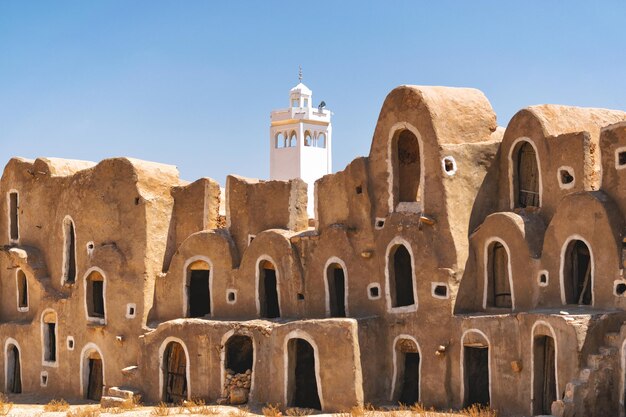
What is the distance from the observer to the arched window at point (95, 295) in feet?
96.2

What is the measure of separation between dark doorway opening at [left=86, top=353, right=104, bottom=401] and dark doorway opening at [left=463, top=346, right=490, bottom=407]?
13.2 metres

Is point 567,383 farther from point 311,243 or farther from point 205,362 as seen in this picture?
point 205,362

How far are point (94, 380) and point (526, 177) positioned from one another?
1595 centimetres

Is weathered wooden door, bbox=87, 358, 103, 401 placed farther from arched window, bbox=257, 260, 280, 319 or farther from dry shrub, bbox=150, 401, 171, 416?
arched window, bbox=257, 260, 280, 319

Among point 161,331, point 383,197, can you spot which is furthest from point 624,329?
point 161,331

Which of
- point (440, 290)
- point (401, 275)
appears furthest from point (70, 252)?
point (440, 290)

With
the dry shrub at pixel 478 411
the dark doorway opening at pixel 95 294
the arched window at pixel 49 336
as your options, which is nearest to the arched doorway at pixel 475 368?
the dry shrub at pixel 478 411

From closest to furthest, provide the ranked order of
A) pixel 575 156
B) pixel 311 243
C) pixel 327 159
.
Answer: pixel 575 156
pixel 311 243
pixel 327 159

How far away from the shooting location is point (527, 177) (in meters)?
23.0

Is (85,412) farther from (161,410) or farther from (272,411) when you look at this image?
(272,411)

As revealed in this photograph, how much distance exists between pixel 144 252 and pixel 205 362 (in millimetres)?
4663

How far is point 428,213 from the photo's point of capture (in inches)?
907

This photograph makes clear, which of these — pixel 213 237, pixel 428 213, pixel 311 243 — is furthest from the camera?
pixel 213 237

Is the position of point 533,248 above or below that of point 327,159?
below
